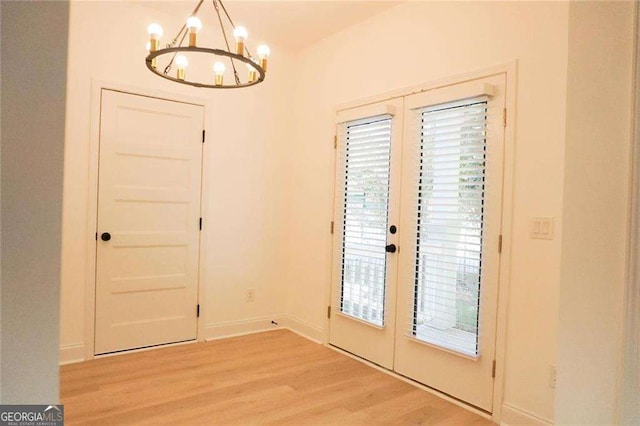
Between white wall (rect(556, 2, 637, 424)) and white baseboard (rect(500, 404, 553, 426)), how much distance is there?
125cm

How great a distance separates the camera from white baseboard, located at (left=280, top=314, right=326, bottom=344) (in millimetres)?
4105

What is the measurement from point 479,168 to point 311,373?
203 cm

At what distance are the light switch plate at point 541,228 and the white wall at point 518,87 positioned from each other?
0.04 meters

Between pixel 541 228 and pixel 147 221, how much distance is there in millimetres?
3144

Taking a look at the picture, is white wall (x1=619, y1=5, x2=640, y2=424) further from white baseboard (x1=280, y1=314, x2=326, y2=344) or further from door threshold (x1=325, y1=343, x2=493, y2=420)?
white baseboard (x1=280, y1=314, x2=326, y2=344)

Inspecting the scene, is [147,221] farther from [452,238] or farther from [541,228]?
[541,228]

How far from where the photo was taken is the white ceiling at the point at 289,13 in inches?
138

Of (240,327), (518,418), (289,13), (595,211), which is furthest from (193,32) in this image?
(240,327)

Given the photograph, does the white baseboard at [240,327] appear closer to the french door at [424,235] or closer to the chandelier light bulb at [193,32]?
the french door at [424,235]

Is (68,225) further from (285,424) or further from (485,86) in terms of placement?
(485,86)

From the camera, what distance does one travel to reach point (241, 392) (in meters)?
2.90

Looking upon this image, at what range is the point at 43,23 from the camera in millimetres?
754

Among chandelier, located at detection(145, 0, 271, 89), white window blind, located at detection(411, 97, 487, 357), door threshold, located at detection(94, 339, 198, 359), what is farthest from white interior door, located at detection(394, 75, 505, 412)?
door threshold, located at detection(94, 339, 198, 359)

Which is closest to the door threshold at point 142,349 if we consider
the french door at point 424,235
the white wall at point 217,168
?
the white wall at point 217,168
